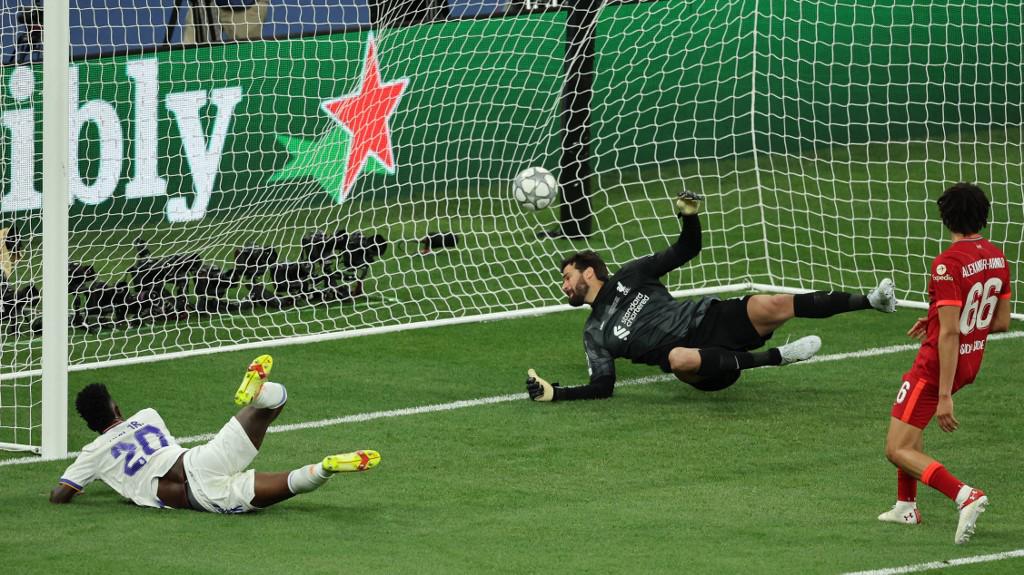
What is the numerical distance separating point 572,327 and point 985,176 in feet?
17.9

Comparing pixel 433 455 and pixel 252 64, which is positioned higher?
pixel 252 64

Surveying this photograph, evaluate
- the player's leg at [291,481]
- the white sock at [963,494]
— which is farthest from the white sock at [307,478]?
the white sock at [963,494]

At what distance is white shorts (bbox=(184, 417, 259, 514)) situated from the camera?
6.88 meters

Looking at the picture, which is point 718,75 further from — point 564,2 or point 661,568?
point 661,568

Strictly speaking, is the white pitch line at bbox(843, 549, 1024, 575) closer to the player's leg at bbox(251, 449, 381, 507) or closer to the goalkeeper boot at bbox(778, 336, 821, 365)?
the player's leg at bbox(251, 449, 381, 507)

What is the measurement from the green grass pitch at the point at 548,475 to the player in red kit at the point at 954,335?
268 millimetres

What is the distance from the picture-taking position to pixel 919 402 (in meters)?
6.42

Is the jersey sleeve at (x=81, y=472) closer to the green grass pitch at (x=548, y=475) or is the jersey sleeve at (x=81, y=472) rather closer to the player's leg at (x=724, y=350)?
the green grass pitch at (x=548, y=475)

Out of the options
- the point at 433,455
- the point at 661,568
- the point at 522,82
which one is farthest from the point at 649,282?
the point at 522,82

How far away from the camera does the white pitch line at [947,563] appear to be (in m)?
5.89

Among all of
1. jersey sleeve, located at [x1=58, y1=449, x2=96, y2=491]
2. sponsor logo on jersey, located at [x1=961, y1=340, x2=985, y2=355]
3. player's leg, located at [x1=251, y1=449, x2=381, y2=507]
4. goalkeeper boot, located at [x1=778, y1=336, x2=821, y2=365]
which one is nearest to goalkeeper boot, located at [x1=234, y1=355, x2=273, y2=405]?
player's leg, located at [x1=251, y1=449, x2=381, y2=507]

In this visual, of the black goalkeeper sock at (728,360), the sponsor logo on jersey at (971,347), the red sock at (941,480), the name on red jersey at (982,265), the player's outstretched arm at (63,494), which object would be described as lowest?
the player's outstretched arm at (63,494)

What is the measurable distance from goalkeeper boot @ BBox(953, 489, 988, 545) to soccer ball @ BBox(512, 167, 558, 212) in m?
5.71

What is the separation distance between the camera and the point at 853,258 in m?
13.3
